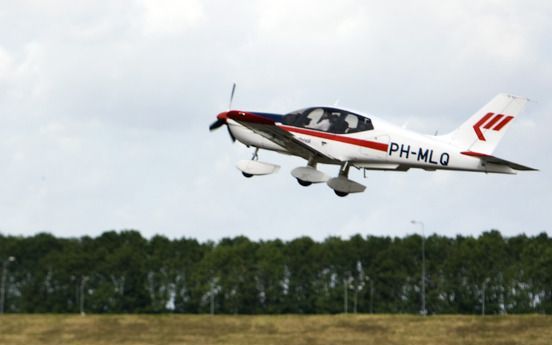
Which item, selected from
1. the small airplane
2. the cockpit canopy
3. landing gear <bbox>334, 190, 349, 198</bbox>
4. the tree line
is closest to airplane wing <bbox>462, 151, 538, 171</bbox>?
the small airplane

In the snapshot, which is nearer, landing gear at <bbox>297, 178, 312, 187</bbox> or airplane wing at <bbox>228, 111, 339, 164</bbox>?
airplane wing at <bbox>228, 111, 339, 164</bbox>

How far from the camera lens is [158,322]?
228ft

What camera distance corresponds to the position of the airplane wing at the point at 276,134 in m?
36.2

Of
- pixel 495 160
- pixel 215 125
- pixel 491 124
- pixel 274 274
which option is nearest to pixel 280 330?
pixel 215 125

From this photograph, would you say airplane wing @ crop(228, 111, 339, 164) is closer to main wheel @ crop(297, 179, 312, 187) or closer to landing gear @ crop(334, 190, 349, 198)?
main wheel @ crop(297, 179, 312, 187)

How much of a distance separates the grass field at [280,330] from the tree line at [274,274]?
5337 cm

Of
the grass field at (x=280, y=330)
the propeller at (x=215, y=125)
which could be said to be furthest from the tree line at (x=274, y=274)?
the propeller at (x=215, y=125)

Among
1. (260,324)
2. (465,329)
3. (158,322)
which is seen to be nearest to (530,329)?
(465,329)

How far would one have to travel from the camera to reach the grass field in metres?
A: 63.3

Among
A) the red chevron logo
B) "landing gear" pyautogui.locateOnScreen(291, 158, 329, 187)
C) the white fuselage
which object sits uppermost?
the red chevron logo

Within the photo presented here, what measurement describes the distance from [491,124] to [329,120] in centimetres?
470

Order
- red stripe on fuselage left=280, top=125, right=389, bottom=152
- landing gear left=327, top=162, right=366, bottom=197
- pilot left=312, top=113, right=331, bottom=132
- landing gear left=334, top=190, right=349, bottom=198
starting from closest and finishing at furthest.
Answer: red stripe on fuselage left=280, top=125, right=389, bottom=152
pilot left=312, top=113, right=331, bottom=132
landing gear left=327, top=162, right=366, bottom=197
landing gear left=334, top=190, right=349, bottom=198

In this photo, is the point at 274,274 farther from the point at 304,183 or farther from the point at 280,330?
the point at 304,183

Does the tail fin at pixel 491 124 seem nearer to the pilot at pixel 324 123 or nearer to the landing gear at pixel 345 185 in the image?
the landing gear at pixel 345 185
